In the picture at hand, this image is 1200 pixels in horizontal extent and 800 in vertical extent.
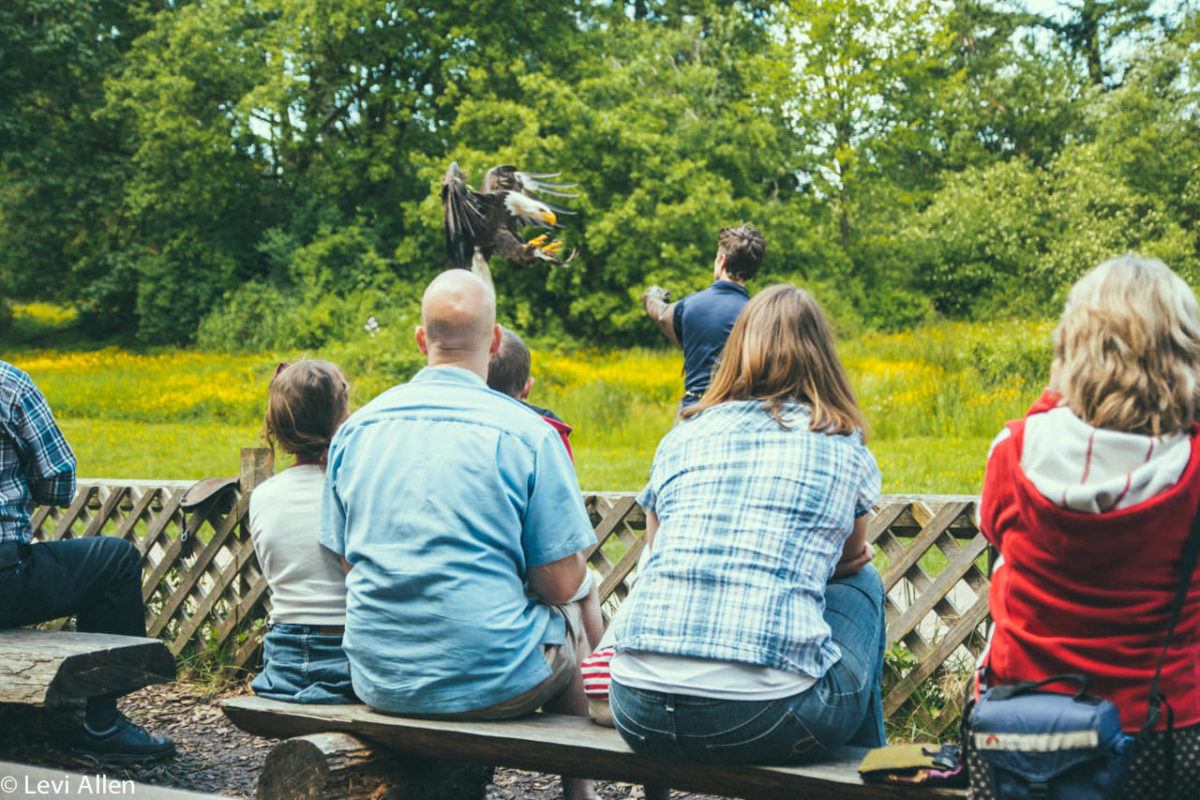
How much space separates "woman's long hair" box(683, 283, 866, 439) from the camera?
250 cm

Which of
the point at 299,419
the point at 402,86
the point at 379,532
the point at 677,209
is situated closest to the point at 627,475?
the point at 299,419

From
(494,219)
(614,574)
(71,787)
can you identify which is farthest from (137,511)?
(71,787)

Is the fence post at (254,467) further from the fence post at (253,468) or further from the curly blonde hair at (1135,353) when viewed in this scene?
the curly blonde hair at (1135,353)

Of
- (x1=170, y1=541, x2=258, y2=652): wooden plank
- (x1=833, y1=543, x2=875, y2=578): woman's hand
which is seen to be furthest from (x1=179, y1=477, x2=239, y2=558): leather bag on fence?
(x1=833, y1=543, x2=875, y2=578): woman's hand

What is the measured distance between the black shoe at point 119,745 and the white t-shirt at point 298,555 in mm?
1095

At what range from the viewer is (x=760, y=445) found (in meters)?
2.39

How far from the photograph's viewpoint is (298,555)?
3.23 metres

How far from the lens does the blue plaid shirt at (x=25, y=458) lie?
3.71m

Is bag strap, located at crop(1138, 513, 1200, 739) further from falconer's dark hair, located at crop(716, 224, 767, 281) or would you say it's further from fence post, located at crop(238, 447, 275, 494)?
falconer's dark hair, located at crop(716, 224, 767, 281)

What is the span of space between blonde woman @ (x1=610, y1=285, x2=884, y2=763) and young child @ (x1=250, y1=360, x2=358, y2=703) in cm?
99

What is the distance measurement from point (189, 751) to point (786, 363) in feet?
9.51

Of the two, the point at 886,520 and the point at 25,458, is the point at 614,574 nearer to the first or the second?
the point at 886,520

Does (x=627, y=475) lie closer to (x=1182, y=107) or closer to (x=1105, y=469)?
(x=1105, y=469)

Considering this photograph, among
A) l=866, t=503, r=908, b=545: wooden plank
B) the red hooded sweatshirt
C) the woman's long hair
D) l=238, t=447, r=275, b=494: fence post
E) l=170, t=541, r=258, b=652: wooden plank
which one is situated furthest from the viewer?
l=170, t=541, r=258, b=652: wooden plank
